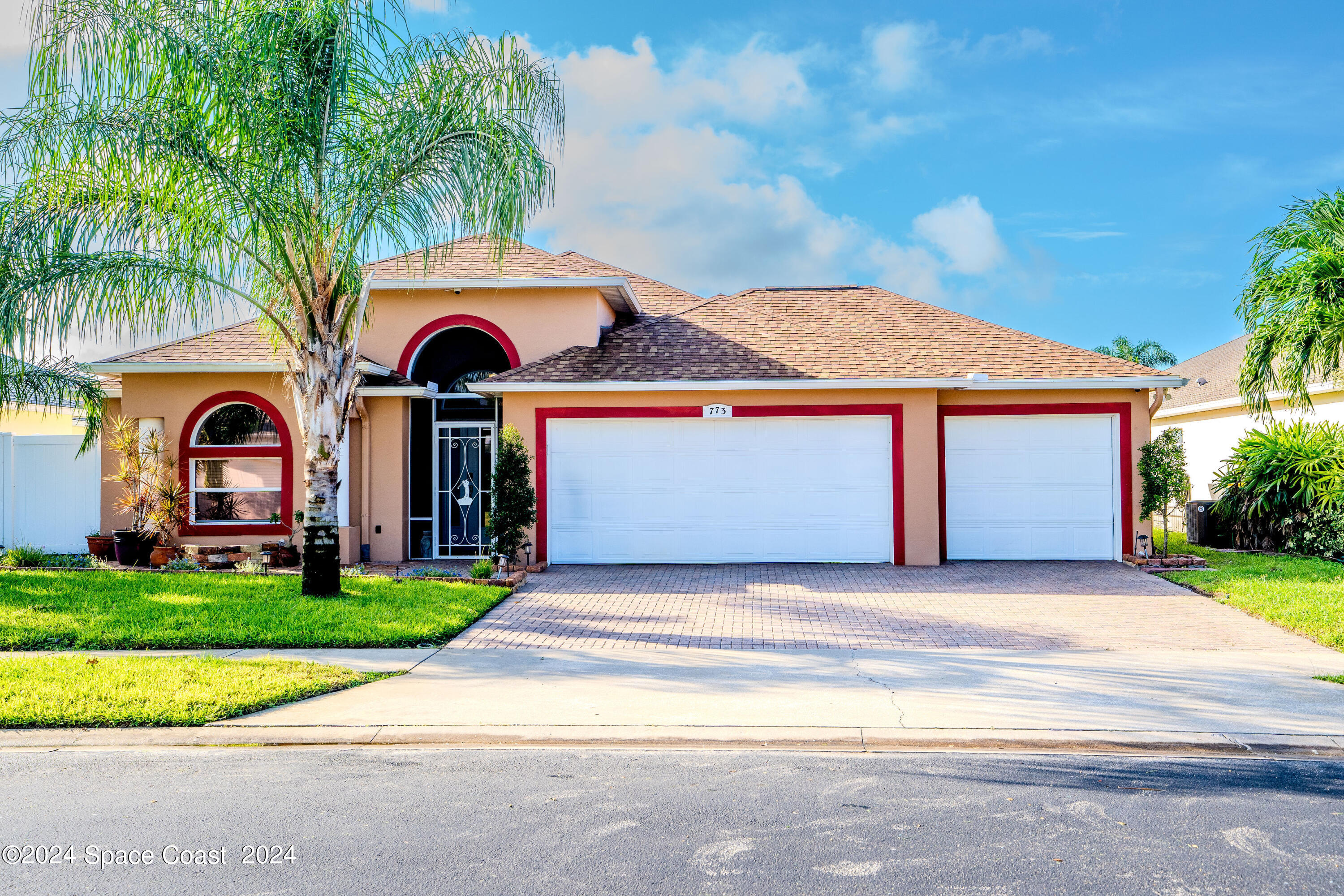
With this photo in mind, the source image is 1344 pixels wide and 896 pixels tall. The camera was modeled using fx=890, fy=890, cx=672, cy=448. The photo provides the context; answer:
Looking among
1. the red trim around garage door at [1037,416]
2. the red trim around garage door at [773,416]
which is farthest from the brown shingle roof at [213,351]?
the red trim around garage door at [1037,416]

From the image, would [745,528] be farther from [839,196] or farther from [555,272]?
[839,196]

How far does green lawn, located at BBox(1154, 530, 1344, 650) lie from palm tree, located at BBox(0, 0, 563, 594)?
953 centimetres

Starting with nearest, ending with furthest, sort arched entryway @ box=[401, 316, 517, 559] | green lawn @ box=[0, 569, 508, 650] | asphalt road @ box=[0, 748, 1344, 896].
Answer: asphalt road @ box=[0, 748, 1344, 896] < green lawn @ box=[0, 569, 508, 650] < arched entryway @ box=[401, 316, 517, 559]

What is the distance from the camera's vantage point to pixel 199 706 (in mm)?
6449

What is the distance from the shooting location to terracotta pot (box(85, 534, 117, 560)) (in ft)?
47.0

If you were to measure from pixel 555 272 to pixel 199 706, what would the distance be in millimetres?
10978

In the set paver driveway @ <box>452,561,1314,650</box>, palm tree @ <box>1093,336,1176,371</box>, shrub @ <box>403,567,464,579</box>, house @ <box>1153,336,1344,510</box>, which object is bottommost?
paver driveway @ <box>452,561,1314,650</box>

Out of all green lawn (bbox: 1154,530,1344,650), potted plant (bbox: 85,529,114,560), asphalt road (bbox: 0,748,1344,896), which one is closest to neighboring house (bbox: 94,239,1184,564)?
potted plant (bbox: 85,529,114,560)

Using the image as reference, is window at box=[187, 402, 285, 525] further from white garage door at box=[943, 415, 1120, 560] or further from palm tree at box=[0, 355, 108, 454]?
white garage door at box=[943, 415, 1120, 560]

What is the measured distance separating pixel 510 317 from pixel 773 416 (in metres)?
5.05

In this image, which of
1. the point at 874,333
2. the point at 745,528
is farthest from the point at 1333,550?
the point at 745,528

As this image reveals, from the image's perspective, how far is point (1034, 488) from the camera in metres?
15.0

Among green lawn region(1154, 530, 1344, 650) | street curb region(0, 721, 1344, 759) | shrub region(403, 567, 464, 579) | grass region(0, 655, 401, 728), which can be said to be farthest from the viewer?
shrub region(403, 567, 464, 579)

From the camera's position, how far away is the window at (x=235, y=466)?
15.3 m
